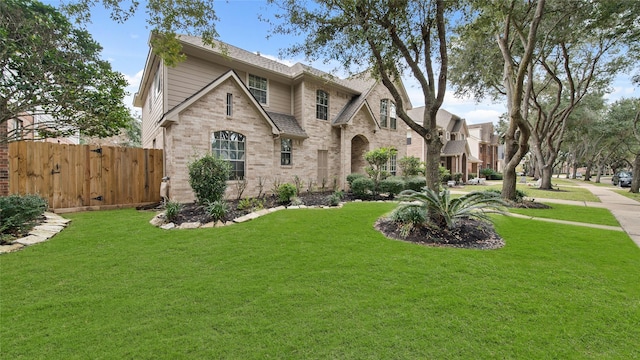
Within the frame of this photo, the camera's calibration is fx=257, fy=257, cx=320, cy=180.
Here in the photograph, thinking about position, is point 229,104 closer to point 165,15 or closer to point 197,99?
point 197,99

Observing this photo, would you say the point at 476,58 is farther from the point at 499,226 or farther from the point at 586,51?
the point at 499,226

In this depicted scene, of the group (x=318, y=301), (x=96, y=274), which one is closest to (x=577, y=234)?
(x=318, y=301)

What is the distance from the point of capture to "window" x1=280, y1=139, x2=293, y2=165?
13.2 metres

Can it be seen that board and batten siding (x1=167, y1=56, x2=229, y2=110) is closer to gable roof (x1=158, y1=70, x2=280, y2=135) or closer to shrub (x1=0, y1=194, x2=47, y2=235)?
gable roof (x1=158, y1=70, x2=280, y2=135)

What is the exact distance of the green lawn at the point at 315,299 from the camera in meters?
2.40

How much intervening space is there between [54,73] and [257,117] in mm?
6263

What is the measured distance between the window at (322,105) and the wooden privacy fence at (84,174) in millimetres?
8434

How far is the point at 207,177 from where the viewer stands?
316 inches

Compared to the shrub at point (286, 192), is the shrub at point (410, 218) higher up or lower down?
lower down

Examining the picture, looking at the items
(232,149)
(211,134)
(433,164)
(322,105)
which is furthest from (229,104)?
(433,164)

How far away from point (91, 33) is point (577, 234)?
14.3 metres

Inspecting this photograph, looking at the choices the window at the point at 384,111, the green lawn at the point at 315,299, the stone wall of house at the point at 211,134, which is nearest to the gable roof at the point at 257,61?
the stone wall of house at the point at 211,134

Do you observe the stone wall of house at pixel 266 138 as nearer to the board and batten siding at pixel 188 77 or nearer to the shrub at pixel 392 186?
the board and batten siding at pixel 188 77

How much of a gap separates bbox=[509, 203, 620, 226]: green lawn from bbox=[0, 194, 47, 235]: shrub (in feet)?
45.7
